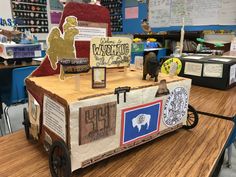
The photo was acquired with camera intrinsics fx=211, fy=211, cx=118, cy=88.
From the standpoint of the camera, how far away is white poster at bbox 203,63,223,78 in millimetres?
1174

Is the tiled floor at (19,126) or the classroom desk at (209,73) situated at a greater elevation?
the classroom desk at (209,73)

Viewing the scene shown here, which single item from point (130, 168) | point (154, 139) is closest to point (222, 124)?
point (154, 139)

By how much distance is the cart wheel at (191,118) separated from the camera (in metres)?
0.74

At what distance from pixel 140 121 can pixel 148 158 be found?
10cm

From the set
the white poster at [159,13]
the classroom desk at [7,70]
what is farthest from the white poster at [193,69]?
the white poster at [159,13]

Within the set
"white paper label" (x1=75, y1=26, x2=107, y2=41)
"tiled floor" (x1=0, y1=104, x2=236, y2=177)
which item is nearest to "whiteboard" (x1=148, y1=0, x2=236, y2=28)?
"tiled floor" (x1=0, y1=104, x2=236, y2=177)

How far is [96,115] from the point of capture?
0.49 metres

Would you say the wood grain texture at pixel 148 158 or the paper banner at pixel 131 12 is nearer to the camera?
the wood grain texture at pixel 148 158

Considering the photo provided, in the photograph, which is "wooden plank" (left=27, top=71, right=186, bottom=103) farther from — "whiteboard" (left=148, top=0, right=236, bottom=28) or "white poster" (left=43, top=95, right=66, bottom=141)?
"whiteboard" (left=148, top=0, right=236, bottom=28)

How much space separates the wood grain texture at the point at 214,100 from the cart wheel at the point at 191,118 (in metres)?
0.18

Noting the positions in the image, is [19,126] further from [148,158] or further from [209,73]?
[148,158]

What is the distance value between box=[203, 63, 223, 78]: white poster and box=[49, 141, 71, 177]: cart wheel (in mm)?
1009

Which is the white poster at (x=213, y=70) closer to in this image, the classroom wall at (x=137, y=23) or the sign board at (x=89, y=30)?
the sign board at (x=89, y=30)

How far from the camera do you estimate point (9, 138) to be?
26.5 inches
